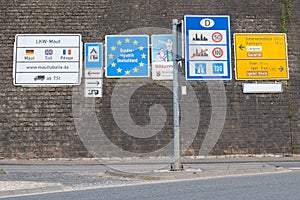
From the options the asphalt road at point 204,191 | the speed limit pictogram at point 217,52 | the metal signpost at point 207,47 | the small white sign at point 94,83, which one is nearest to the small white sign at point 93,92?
the small white sign at point 94,83

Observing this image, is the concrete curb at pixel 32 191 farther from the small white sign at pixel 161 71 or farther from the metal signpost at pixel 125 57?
the small white sign at pixel 161 71

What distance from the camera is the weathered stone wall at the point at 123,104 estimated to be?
17.2m

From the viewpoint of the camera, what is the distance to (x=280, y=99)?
17719 mm

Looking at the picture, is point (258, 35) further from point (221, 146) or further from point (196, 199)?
point (196, 199)

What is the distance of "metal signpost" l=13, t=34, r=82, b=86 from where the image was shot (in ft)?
57.0

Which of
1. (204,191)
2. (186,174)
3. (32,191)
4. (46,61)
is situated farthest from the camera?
(46,61)

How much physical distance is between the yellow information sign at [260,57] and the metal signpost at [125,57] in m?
4.02

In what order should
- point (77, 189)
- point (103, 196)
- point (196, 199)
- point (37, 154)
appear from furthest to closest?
point (37, 154) → point (77, 189) → point (103, 196) → point (196, 199)

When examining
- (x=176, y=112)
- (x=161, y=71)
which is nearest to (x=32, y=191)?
(x=176, y=112)

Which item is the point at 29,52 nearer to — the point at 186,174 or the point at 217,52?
the point at 217,52

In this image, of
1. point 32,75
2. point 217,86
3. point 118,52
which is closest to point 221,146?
point 217,86

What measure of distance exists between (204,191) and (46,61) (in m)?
11.5

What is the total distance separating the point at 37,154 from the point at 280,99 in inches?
415

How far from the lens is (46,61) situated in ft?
57.1
